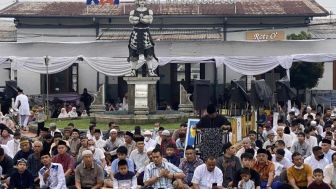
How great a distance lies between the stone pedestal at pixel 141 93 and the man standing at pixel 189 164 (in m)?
16.0

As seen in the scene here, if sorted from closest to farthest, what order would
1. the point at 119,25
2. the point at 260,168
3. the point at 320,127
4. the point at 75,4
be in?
the point at 260,168
the point at 320,127
the point at 119,25
the point at 75,4

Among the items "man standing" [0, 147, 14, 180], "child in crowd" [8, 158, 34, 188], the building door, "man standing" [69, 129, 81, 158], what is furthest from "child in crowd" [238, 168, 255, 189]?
the building door

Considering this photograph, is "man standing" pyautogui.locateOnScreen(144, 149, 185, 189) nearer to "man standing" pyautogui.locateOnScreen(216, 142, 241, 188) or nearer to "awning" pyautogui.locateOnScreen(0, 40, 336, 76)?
"man standing" pyautogui.locateOnScreen(216, 142, 241, 188)

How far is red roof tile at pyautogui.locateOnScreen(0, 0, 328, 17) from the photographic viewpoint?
52.3m

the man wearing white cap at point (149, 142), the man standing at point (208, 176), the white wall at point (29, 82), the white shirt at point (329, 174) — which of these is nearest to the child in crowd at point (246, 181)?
the man standing at point (208, 176)

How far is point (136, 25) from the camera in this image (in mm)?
32844

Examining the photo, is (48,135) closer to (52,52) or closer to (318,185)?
(318,185)

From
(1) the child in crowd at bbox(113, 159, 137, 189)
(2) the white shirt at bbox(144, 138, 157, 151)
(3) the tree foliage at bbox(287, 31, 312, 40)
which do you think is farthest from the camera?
(3) the tree foliage at bbox(287, 31, 312, 40)

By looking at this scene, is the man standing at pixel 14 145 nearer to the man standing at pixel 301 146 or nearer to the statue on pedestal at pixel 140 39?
the man standing at pixel 301 146

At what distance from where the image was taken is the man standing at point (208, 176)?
1636 centimetres

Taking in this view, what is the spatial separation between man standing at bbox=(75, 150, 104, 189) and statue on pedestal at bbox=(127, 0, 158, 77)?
15.9 m

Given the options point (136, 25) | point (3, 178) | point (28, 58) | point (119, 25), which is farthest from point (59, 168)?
point (119, 25)

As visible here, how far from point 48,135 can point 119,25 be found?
31.4m

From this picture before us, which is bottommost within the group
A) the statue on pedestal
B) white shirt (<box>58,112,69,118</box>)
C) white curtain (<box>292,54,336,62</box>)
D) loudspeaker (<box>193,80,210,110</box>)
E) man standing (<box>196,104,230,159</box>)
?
white shirt (<box>58,112,69,118</box>)
